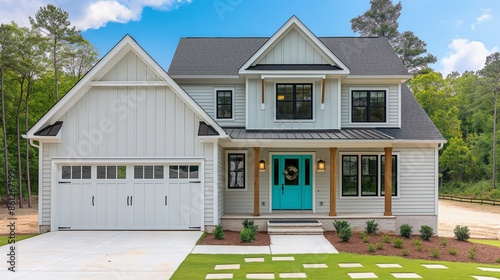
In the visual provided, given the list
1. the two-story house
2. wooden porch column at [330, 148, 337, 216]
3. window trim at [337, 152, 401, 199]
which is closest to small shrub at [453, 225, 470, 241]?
the two-story house

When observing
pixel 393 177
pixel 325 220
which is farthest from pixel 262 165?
pixel 393 177

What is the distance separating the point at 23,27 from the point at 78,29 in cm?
379

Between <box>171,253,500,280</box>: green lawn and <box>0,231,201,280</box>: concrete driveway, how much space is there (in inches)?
18.5

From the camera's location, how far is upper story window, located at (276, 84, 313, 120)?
15.7 m

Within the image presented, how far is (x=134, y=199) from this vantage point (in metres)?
13.4

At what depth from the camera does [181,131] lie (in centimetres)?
1325

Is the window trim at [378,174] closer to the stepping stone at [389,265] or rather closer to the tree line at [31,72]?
the stepping stone at [389,265]

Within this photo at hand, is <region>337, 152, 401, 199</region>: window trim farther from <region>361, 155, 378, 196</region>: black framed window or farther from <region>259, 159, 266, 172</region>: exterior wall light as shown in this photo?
<region>259, 159, 266, 172</region>: exterior wall light

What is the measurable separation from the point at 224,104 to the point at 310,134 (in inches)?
149

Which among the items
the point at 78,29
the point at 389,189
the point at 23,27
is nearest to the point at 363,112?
the point at 389,189

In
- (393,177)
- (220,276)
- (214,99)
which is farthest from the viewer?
(214,99)

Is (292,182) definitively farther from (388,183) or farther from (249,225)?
(388,183)

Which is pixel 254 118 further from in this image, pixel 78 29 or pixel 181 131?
pixel 78 29

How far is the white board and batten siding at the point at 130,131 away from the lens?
43.4ft
